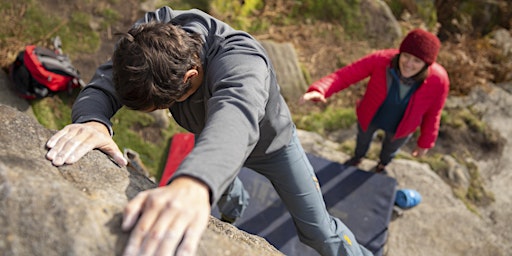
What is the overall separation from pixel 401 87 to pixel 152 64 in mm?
2454

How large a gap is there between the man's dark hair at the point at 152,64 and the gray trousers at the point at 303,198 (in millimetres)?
980

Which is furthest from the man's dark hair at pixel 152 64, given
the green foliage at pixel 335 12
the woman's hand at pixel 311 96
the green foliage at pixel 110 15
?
the green foliage at pixel 335 12

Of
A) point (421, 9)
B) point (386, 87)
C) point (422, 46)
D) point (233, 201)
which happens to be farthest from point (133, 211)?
point (421, 9)

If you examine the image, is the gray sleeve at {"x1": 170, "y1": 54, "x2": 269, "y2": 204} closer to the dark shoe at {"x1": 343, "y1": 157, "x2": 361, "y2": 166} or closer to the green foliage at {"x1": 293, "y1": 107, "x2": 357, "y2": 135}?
the dark shoe at {"x1": 343, "y1": 157, "x2": 361, "y2": 166}

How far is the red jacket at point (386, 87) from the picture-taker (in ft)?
10.6

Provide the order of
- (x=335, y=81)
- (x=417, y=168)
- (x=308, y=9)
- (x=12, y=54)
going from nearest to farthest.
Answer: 1. (x=335, y=81)
2. (x=417, y=168)
3. (x=12, y=54)
4. (x=308, y=9)

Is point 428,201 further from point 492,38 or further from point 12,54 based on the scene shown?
point 12,54

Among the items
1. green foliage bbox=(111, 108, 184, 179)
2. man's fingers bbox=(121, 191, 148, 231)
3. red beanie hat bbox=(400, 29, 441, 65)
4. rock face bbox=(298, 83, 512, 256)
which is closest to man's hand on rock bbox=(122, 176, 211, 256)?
man's fingers bbox=(121, 191, 148, 231)

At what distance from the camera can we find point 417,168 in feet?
15.0

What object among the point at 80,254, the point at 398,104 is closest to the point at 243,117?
the point at 80,254

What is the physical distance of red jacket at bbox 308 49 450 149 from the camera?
3.23m

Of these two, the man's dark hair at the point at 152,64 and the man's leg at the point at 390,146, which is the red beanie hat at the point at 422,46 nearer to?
the man's leg at the point at 390,146

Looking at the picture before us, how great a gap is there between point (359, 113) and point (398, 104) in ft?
1.50

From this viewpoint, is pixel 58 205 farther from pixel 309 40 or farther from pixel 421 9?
pixel 421 9
